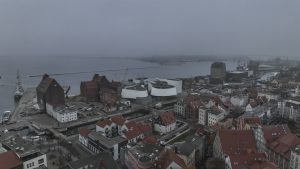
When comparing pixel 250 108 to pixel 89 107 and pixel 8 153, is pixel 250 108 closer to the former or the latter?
pixel 89 107

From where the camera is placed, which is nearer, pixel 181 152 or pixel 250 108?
pixel 181 152

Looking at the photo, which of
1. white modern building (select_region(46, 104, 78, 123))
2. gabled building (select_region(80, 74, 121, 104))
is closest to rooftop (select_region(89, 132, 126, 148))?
white modern building (select_region(46, 104, 78, 123))

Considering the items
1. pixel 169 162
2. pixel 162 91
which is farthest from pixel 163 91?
pixel 169 162

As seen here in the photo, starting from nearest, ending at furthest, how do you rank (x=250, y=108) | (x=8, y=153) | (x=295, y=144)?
(x=8, y=153)
(x=295, y=144)
(x=250, y=108)

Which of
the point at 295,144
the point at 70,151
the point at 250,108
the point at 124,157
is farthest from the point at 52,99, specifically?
the point at 295,144

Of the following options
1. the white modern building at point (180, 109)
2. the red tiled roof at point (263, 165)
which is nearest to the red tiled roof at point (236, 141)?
the red tiled roof at point (263, 165)

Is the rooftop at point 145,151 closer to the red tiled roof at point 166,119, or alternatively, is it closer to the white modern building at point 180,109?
the red tiled roof at point 166,119
